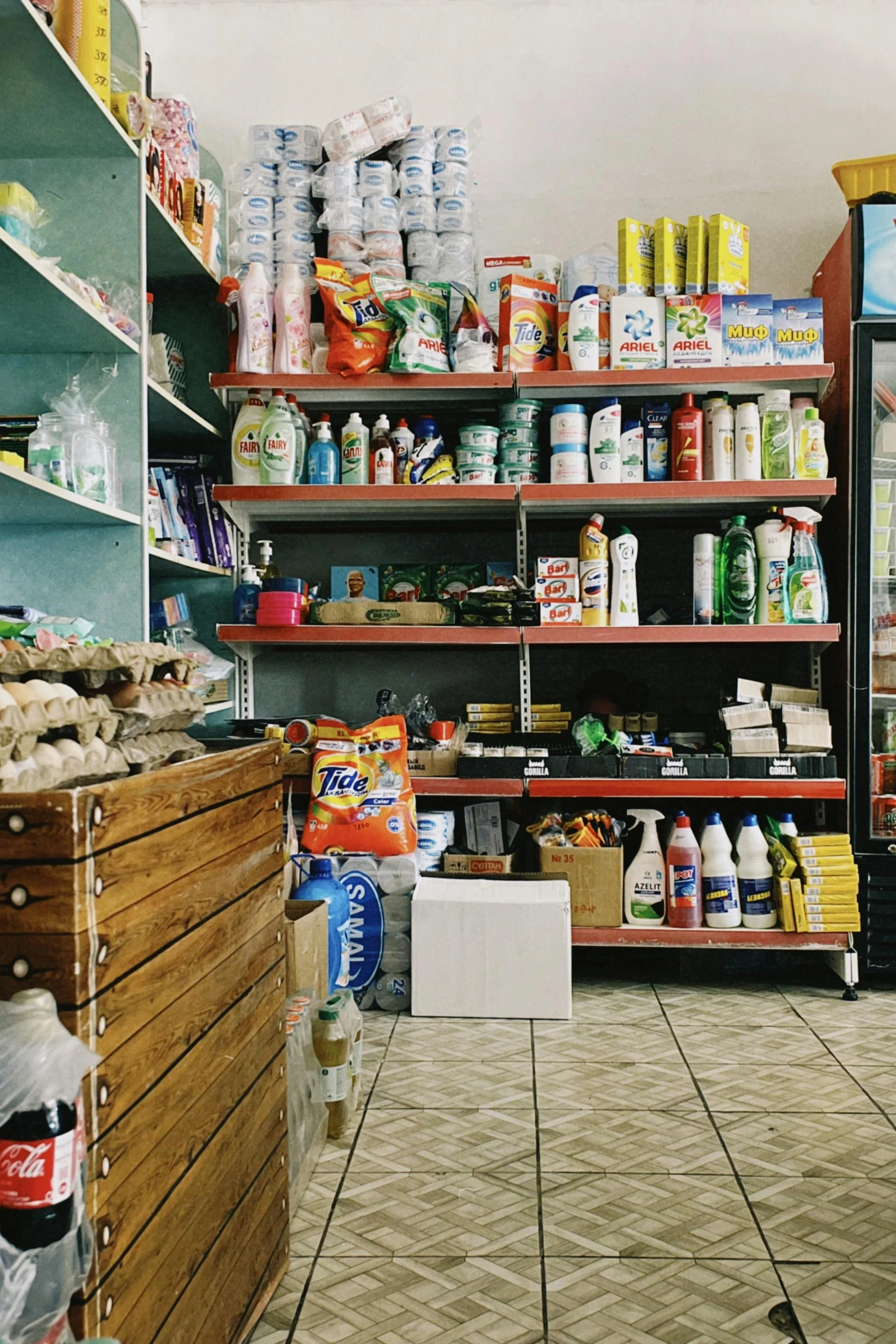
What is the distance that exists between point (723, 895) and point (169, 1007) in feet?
8.85

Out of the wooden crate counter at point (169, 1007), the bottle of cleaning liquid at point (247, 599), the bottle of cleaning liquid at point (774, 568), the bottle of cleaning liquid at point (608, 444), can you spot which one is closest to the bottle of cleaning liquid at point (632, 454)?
the bottle of cleaning liquid at point (608, 444)

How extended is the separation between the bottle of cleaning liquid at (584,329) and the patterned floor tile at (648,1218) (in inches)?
104

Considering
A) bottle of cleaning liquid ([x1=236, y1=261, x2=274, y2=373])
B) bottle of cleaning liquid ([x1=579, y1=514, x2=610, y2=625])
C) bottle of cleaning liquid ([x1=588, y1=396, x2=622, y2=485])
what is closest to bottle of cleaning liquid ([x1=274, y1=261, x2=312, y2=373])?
bottle of cleaning liquid ([x1=236, y1=261, x2=274, y2=373])

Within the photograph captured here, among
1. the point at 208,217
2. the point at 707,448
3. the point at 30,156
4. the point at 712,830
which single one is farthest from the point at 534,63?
the point at 712,830

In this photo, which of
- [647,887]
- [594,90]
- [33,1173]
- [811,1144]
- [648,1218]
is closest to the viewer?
[33,1173]

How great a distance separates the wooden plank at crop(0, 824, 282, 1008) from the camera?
1118mm

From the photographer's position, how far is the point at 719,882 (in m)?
3.76

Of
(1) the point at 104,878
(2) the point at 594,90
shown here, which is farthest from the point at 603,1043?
(2) the point at 594,90

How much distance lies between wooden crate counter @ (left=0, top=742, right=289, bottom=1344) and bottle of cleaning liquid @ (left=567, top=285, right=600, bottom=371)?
2412 mm

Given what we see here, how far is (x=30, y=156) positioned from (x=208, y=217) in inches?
35.7

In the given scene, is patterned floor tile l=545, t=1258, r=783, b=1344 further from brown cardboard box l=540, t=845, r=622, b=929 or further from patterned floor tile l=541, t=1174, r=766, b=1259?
brown cardboard box l=540, t=845, r=622, b=929

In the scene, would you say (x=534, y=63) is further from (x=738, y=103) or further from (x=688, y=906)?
(x=688, y=906)

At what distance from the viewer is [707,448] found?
3959mm

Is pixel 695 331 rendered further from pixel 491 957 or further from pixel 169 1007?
pixel 169 1007
